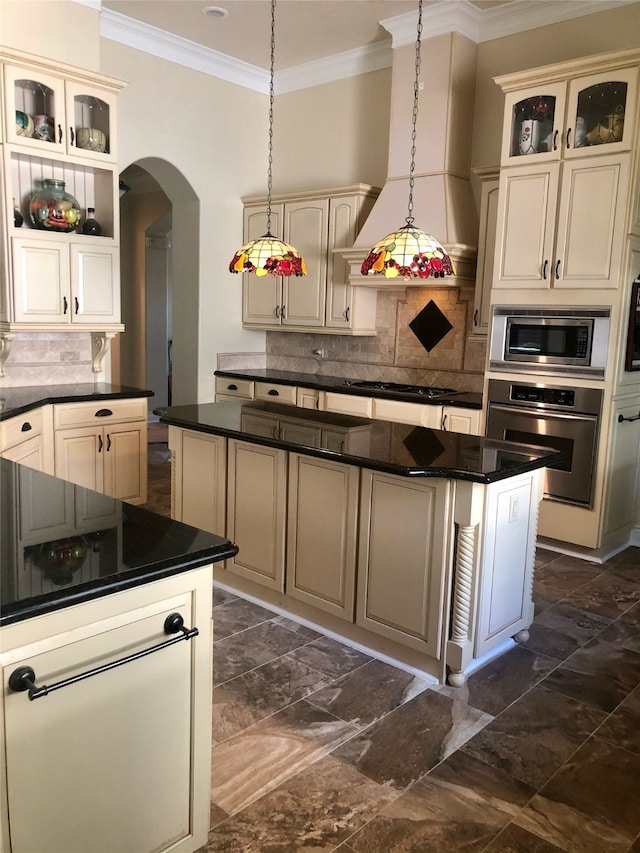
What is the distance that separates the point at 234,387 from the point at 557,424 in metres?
2.94

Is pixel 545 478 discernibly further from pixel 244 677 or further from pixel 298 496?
pixel 244 677

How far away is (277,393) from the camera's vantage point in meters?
5.84

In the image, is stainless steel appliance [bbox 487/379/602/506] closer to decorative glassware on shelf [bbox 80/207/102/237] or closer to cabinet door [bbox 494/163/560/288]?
cabinet door [bbox 494/163/560/288]

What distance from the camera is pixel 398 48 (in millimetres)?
5203

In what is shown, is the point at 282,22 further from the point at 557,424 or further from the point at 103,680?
the point at 103,680

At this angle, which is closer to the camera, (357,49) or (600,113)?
(600,113)

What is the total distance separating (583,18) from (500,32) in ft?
1.96

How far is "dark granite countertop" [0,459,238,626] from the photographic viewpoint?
1.36 m

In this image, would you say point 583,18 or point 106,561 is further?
point 583,18

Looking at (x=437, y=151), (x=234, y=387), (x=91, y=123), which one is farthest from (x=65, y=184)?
(x=437, y=151)

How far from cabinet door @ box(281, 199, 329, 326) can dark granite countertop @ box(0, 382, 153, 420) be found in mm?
1700

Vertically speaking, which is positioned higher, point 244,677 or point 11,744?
point 11,744

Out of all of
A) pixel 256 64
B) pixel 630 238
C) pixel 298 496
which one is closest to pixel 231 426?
pixel 298 496

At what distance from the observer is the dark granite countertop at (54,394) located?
3988mm
